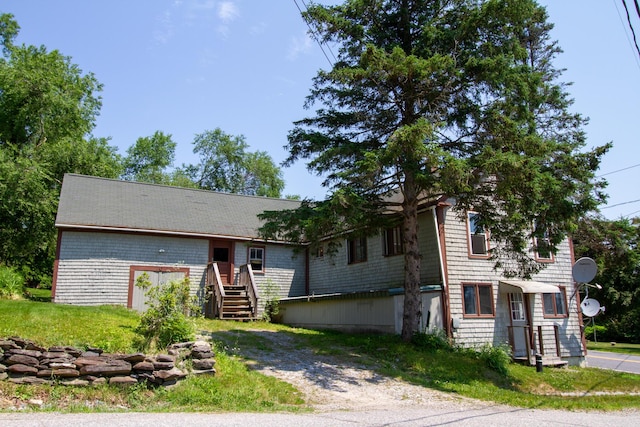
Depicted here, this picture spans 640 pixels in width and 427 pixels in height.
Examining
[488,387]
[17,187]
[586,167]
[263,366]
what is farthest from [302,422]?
[17,187]

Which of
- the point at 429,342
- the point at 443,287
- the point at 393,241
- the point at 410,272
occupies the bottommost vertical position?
the point at 429,342

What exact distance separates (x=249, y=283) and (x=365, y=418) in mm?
12272

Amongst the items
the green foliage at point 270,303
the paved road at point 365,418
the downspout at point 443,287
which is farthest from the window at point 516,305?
the green foliage at point 270,303

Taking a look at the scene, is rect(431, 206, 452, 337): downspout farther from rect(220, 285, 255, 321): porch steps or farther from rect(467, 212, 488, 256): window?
rect(220, 285, 255, 321): porch steps

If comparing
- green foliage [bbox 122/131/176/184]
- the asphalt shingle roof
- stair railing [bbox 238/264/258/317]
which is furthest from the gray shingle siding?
green foliage [bbox 122/131/176/184]

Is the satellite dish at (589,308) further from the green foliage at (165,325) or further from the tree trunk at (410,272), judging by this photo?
the green foliage at (165,325)

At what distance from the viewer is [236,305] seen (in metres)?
18.8

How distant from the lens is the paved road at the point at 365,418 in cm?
607

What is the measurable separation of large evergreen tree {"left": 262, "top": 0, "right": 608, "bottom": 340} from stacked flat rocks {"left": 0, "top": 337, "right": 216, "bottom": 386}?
464 cm

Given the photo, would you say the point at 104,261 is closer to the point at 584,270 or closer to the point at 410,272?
the point at 410,272

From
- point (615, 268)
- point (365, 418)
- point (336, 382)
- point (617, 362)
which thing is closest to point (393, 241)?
Result: point (336, 382)

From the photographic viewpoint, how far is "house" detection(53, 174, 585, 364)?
15.4 m

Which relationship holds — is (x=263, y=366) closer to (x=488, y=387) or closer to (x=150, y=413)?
(x=150, y=413)

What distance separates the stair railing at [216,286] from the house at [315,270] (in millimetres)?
56
